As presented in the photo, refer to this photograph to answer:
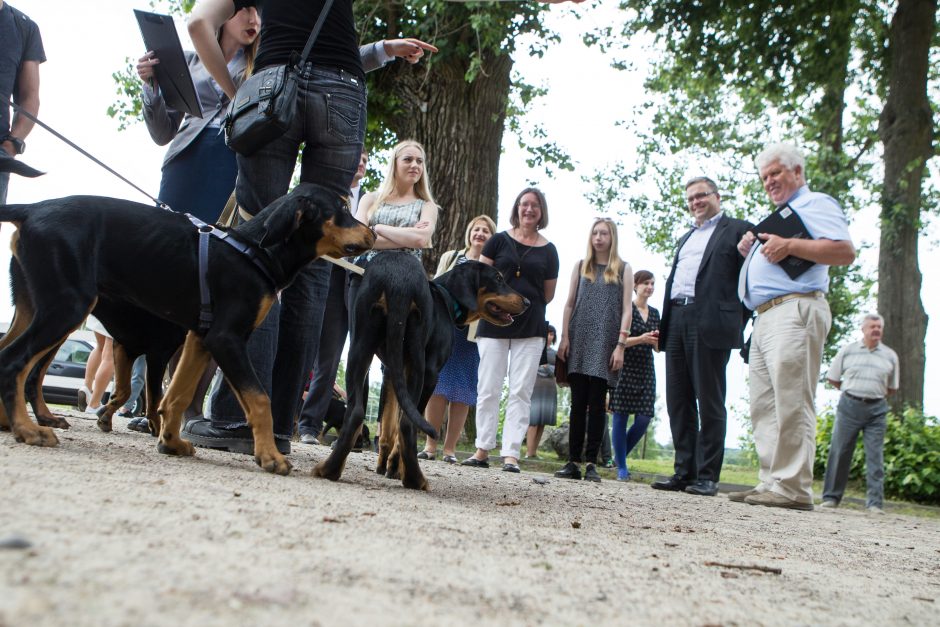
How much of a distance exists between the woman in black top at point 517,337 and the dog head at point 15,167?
4.12 metres

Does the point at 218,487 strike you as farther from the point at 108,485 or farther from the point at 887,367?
the point at 887,367

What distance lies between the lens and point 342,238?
391 centimetres

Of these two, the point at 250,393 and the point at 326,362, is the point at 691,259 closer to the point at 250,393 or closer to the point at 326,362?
the point at 326,362

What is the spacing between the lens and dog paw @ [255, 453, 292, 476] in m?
3.63

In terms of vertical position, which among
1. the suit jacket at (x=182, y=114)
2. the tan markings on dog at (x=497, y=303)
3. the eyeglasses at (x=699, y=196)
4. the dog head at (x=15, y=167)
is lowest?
the tan markings on dog at (x=497, y=303)

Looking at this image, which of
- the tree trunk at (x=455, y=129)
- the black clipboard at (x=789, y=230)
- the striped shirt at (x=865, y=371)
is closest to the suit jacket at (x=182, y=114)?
the black clipboard at (x=789, y=230)

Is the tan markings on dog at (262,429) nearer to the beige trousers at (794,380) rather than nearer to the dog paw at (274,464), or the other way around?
the dog paw at (274,464)

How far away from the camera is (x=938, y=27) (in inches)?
563

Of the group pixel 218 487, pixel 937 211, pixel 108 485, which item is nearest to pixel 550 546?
pixel 218 487

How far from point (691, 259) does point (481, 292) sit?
2.89 metres

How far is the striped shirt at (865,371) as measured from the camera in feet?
30.4

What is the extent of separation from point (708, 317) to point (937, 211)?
46.8 ft

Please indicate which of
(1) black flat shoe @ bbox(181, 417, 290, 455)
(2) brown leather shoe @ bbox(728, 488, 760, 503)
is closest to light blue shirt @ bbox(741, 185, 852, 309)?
(2) brown leather shoe @ bbox(728, 488, 760, 503)

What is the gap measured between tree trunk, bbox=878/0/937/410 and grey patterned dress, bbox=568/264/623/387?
24.7 feet
